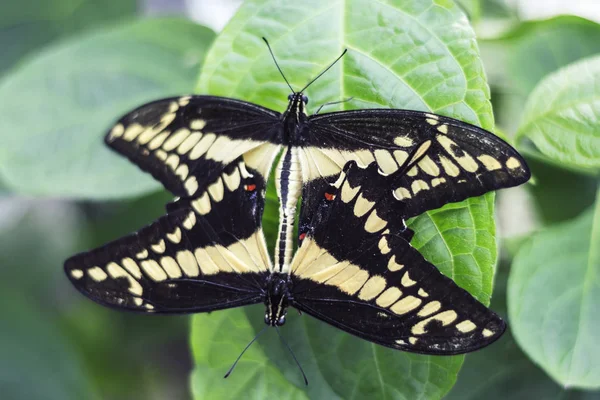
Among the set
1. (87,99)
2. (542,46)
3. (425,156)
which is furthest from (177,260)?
(542,46)

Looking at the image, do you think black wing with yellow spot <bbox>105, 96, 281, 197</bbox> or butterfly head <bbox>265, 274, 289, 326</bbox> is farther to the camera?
black wing with yellow spot <bbox>105, 96, 281, 197</bbox>

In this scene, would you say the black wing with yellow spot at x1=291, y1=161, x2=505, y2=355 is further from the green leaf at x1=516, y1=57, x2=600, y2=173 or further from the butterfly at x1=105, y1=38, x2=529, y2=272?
the green leaf at x1=516, y1=57, x2=600, y2=173

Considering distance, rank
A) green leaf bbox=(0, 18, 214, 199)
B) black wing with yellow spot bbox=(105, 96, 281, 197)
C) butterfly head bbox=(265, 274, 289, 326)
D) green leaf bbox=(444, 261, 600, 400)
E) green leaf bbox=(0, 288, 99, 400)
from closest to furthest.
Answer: butterfly head bbox=(265, 274, 289, 326) < black wing with yellow spot bbox=(105, 96, 281, 197) < green leaf bbox=(444, 261, 600, 400) < green leaf bbox=(0, 18, 214, 199) < green leaf bbox=(0, 288, 99, 400)

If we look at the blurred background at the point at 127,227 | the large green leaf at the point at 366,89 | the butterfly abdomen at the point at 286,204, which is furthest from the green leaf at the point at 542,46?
the butterfly abdomen at the point at 286,204

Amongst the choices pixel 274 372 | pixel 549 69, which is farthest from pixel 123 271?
pixel 549 69

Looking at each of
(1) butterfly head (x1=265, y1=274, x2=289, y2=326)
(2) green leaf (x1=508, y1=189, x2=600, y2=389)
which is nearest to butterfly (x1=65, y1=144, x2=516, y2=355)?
(1) butterfly head (x1=265, y1=274, x2=289, y2=326)

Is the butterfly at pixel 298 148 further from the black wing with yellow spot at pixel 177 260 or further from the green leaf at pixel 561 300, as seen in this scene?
the green leaf at pixel 561 300

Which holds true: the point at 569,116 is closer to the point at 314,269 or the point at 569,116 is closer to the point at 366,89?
the point at 366,89
